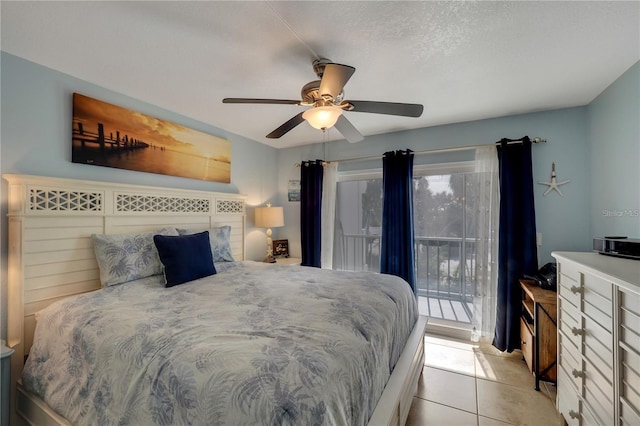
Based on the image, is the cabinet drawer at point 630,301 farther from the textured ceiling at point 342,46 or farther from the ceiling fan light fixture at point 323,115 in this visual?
the ceiling fan light fixture at point 323,115

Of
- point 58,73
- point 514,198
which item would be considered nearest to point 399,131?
point 514,198

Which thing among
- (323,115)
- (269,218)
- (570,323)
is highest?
(323,115)

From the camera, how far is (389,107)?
5.81ft

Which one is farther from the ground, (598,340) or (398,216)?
(398,216)

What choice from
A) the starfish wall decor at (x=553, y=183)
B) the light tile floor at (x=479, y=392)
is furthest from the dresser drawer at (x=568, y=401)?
the starfish wall decor at (x=553, y=183)

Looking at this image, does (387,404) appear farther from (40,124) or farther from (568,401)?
(40,124)

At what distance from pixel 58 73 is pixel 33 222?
1156 millimetres

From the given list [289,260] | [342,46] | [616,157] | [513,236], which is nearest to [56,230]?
[342,46]

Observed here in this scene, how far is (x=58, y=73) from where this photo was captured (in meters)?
2.05

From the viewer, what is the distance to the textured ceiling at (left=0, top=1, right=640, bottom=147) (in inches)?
56.6

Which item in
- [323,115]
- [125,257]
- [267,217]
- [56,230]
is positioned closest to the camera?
[323,115]

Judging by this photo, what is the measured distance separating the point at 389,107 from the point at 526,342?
255 cm

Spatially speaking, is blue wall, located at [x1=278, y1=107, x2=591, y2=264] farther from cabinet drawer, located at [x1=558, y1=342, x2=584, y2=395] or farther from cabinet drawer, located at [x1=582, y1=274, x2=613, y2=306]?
cabinet drawer, located at [x1=582, y1=274, x2=613, y2=306]

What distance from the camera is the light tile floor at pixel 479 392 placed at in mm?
1934
